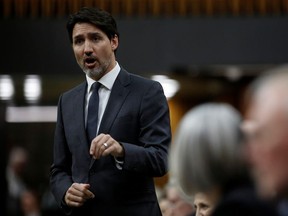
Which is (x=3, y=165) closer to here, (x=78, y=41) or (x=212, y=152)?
(x=78, y=41)

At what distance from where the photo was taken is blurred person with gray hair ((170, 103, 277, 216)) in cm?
220

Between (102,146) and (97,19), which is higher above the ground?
(97,19)

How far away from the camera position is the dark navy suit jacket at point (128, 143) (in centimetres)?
387

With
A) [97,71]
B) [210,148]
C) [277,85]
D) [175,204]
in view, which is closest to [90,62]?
[97,71]

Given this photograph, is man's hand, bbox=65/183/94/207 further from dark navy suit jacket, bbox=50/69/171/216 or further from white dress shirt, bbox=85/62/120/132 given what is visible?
white dress shirt, bbox=85/62/120/132

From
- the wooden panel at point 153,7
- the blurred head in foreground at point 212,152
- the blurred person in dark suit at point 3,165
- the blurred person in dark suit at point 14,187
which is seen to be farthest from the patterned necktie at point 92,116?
the wooden panel at point 153,7

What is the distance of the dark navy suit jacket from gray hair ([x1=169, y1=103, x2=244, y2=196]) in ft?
4.93

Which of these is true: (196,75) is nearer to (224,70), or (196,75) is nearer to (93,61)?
(224,70)

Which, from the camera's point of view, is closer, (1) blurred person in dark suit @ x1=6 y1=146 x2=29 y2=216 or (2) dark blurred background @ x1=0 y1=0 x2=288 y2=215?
(1) blurred person in dark suit @ x1=6 y1=146 x2=29 y2=216

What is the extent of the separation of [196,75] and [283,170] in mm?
14828

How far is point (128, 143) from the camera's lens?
12.5ft

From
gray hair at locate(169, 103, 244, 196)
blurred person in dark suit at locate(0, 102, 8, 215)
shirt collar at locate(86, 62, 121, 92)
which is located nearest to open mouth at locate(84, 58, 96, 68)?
shirt collar at locate(86, 62, 121, 92)

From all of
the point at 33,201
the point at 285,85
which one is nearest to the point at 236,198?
the point at 285,85

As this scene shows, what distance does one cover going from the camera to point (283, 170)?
201cm
